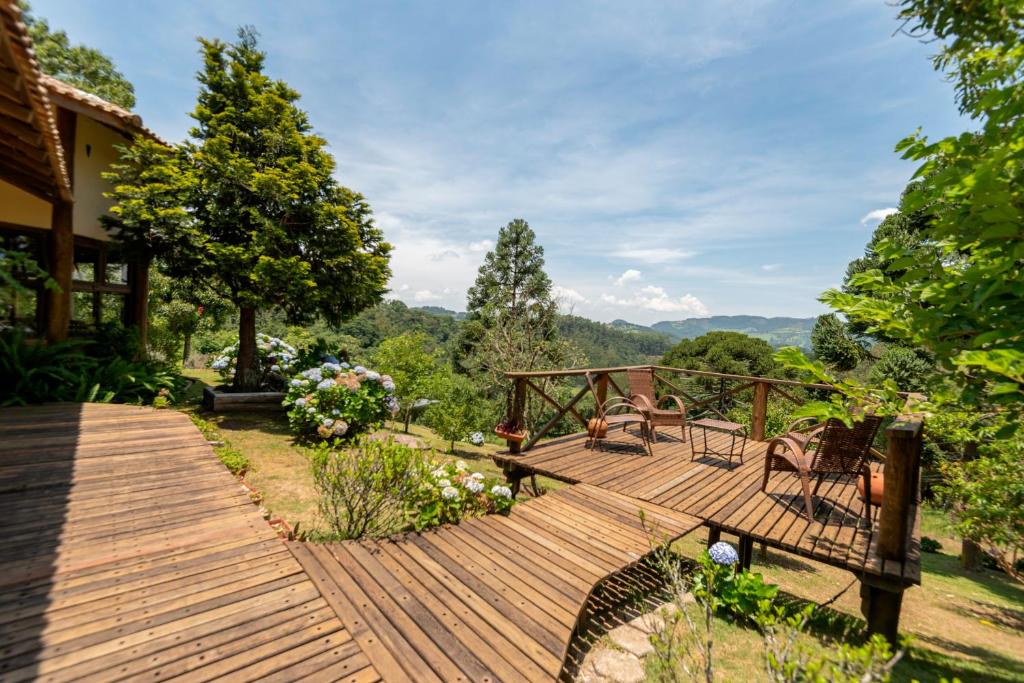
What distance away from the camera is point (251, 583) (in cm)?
280

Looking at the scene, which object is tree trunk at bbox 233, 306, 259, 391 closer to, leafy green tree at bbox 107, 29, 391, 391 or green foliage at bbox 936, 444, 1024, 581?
leafy green tree at bbox 107, 29, 391, 391

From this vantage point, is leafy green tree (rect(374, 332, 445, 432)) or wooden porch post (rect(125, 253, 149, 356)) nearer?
wooden porch post (rect(125, 253, 149, 356))

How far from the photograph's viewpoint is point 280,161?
8930mm

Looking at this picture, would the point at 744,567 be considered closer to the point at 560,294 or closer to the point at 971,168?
the point at 971,168

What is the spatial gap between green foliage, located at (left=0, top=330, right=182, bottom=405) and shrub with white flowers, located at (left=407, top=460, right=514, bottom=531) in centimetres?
656

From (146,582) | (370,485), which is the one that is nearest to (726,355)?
(370,485)

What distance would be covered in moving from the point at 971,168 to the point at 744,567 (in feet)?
12.4

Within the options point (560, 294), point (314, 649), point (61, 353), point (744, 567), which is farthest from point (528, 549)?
point (560, 294)

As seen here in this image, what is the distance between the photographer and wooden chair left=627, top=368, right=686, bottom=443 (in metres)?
6.37

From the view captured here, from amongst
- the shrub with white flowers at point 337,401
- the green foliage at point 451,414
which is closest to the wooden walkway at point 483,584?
the shrub with white flowers at point 337,401

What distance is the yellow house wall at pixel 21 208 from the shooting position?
7.13 m

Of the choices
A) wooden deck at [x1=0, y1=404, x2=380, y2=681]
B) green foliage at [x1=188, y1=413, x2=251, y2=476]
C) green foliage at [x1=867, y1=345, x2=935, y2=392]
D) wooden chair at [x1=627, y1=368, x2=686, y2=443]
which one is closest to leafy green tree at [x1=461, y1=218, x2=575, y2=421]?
wooden chair at [x1=627, y1=368, x2=686, y2=443]

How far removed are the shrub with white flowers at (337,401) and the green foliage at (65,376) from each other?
9.39 ft

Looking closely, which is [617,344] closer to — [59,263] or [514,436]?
[514,436]
